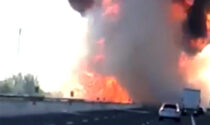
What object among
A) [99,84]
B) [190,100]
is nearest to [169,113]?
[190,100]

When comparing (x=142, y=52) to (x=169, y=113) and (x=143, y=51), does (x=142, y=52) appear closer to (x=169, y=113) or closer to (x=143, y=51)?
(x=143, y=51)

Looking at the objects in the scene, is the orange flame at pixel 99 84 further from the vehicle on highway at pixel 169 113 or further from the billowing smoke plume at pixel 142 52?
the vehicle on highway at pixel 169 113

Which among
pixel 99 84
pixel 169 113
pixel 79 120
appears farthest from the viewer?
pixel 99 84

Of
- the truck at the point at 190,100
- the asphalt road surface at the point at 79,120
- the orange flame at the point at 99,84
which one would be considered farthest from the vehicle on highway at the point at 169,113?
the orange flame at the point at 99,84

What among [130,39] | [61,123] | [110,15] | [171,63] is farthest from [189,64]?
[61,123]

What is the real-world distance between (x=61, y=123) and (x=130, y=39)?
230ft

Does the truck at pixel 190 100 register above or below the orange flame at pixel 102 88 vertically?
below

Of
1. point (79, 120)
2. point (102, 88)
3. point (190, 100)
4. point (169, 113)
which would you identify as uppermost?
point (102, 88)

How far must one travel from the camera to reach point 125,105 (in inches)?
4166

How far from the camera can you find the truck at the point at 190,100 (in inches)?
3733

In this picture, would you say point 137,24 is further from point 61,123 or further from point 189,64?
point 61,123

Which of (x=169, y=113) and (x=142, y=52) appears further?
(x=142, y=52)

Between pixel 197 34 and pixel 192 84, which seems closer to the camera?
pixel 197 34

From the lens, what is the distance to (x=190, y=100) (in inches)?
3755
